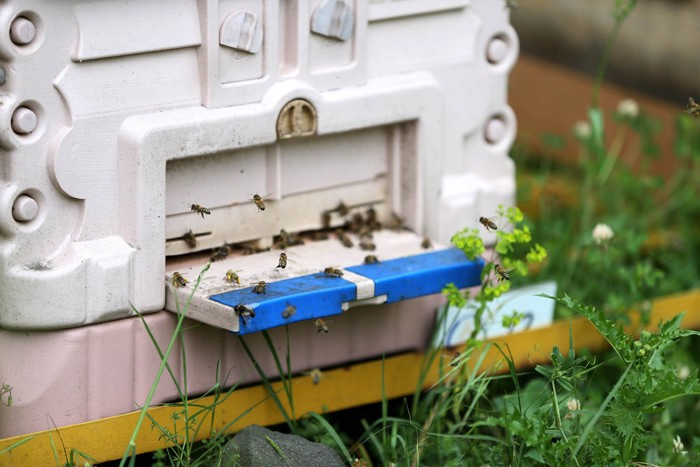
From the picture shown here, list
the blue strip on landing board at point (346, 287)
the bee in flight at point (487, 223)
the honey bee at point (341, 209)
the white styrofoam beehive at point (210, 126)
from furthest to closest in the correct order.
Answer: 1. the honey bee at point (341, 209)
2. the bee in flight at point (487, 223)
3. the blue strip on landing board at point (346, 287)
4. the white styrofoam beehive at point (210, 126)

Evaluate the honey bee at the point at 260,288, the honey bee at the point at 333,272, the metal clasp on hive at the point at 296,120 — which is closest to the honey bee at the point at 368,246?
the honey bee at the point at 333,272

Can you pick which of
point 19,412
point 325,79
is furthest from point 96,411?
point 325,79

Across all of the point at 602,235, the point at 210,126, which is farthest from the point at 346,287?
the point at 602,235

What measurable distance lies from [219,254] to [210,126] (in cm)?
39

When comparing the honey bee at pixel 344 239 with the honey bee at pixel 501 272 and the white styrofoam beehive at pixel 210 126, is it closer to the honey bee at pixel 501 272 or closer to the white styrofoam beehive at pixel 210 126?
the white styrofoam beehive at pixel 210 126

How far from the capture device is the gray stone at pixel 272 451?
2.86 m

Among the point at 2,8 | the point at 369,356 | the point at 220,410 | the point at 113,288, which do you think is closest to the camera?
the point at 2,8

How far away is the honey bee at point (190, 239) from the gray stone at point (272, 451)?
0.52 m

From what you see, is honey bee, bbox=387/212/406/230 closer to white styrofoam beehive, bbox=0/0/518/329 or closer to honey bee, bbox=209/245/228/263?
white styrofoam beehive, bbox=0/0/518/329

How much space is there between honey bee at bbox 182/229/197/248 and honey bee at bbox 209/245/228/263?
66 mm

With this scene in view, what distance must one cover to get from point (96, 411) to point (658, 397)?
1419mm

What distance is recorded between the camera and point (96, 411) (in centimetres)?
301

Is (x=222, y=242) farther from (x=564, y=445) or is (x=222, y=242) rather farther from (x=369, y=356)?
(x=564, y=445)

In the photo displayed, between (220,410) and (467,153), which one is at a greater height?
(467,153)
